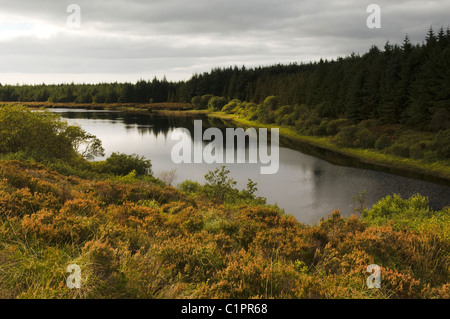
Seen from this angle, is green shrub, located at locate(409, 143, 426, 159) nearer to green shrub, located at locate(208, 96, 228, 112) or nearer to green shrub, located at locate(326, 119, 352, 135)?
green shrub, located at locate(326, 119, 352, 135)

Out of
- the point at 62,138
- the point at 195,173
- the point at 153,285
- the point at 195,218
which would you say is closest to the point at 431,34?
the point at 195,173

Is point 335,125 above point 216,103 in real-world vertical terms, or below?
below

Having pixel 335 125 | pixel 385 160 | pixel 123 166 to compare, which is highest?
pixel 335 125

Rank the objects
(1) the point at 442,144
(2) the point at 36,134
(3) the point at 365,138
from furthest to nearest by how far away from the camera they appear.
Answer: (3) the point at 365,138, (1) the point at 442,144, (2) the point at 36,134

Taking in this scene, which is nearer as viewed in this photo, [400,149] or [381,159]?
[400,149]

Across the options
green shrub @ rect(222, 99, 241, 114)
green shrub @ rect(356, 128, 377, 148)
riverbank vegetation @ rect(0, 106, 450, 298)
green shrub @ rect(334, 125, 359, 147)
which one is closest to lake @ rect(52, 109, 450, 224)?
green shrub @ rect(334, 125, 359, 147)

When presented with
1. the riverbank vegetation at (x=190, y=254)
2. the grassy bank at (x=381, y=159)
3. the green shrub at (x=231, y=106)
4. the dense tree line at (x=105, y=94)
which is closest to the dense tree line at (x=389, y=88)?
the grassy bank at (x=381, y=159)

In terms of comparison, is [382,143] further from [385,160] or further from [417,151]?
[417,151]

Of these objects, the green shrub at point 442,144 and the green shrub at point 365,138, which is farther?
the green shrub at point 365,138

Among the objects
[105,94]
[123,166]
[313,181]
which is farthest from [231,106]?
[123,166]

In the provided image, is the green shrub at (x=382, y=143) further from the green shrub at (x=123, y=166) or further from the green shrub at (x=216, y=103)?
the green shrub at (x=216, y=103)

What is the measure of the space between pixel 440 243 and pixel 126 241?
729 cm

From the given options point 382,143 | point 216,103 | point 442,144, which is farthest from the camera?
point 216,103
